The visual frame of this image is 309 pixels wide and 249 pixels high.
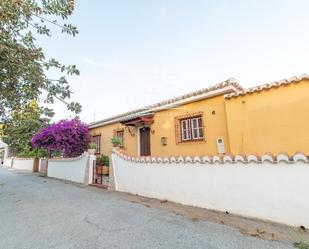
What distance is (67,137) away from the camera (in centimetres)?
1368

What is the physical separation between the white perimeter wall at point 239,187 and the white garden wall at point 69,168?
18.1 feet

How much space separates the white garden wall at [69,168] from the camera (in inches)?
457

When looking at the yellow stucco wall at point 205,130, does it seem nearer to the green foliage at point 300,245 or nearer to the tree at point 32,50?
the green foliage at point 300,245

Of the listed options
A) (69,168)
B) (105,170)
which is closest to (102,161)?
(105,170)

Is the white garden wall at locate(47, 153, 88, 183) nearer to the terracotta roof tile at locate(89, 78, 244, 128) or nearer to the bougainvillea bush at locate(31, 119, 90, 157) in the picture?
the bougainvillea bush at locate(31, 119, 90, 157)

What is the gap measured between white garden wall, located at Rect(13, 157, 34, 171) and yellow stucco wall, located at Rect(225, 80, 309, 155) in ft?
73.3

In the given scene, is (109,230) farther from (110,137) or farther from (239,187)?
(110,137)

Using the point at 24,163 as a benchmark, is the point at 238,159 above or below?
above

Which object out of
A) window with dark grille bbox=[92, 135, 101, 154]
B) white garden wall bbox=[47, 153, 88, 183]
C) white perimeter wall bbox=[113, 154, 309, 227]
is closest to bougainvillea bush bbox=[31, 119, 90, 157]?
window with dark grille bbox=[92, 135, 101, 154]

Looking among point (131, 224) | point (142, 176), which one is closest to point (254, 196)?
point (131, 224)

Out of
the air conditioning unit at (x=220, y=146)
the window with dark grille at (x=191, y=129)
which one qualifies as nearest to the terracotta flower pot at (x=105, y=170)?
the window with dark grille at (x=191, y=129)

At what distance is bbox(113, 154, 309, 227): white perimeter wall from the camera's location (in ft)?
14.0

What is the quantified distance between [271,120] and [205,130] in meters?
2.60

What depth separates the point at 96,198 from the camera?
752 centimetres
